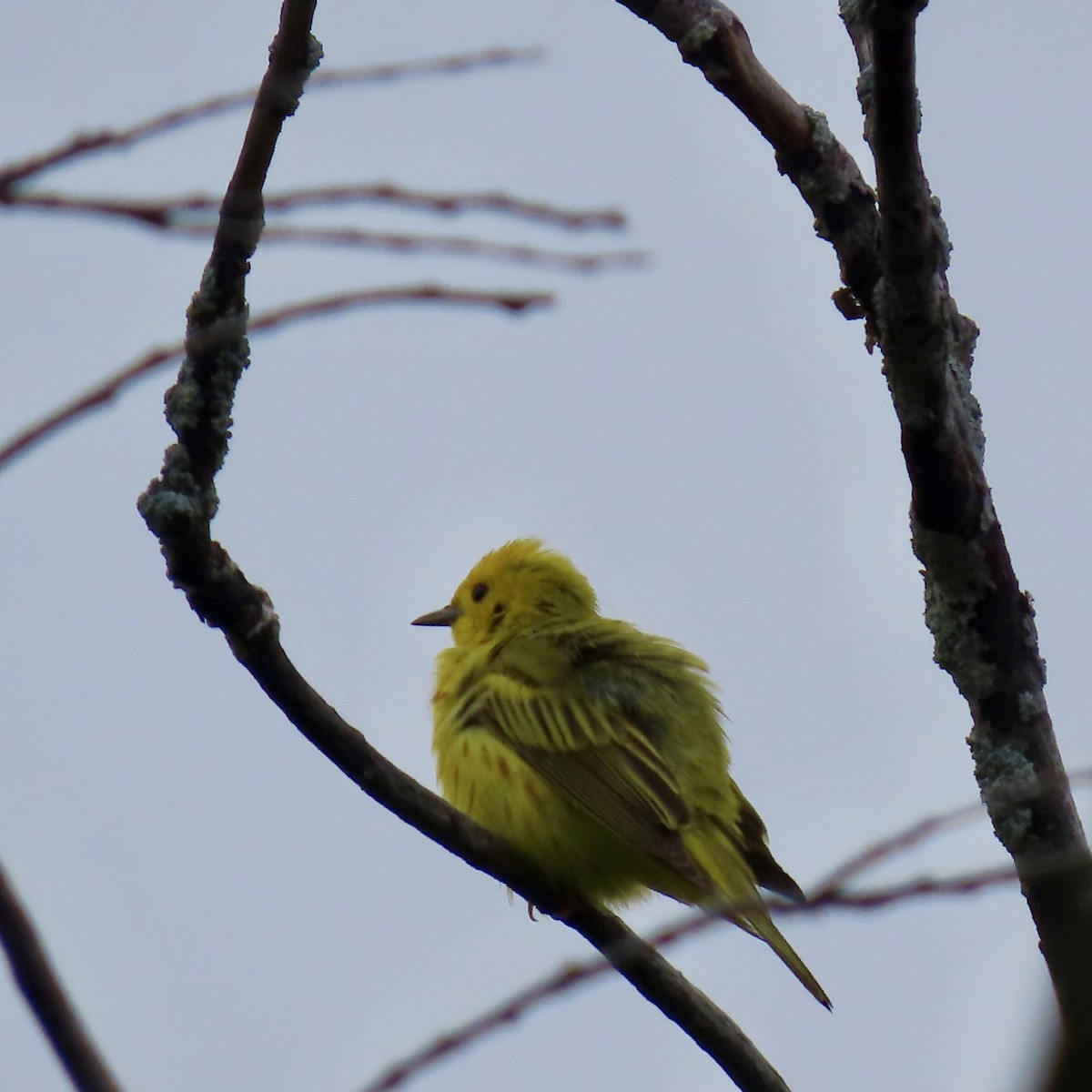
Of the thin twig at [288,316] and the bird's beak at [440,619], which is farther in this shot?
the bird's beak at [440,619]

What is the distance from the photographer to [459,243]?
169cm

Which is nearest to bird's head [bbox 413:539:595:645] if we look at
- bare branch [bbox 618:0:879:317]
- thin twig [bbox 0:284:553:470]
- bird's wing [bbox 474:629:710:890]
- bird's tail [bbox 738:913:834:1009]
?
bird's wing [bbox 474:629:710:890]

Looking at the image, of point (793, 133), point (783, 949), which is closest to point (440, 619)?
point (783, 949)

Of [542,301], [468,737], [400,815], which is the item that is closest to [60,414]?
[542,301]

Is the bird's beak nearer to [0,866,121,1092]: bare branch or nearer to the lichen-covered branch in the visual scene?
the lichen-covered branch

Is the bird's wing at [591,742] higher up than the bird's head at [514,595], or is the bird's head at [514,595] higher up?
the bird's head at [514,595]

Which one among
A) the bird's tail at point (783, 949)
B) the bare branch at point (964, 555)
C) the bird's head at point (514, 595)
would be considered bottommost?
the bird's tail at point (783, 949)

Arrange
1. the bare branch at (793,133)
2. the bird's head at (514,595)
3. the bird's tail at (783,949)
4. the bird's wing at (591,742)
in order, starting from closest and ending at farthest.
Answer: the bare branch at (793,133) < the bird's tail at (783,949) < the bird's wing at (591,742) < the bird's head at (514,595)

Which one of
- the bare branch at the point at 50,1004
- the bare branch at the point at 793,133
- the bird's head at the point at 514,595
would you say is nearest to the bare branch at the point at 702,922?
the bare branch at the point at 50,1004

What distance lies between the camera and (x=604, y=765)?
5258mm

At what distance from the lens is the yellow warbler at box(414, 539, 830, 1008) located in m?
5.02

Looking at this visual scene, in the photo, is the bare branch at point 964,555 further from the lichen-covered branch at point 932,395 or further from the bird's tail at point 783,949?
the bird's tail at point 783,949

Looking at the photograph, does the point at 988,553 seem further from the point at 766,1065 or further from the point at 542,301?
the point at 542,301

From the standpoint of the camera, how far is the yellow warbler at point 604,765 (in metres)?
5.02
